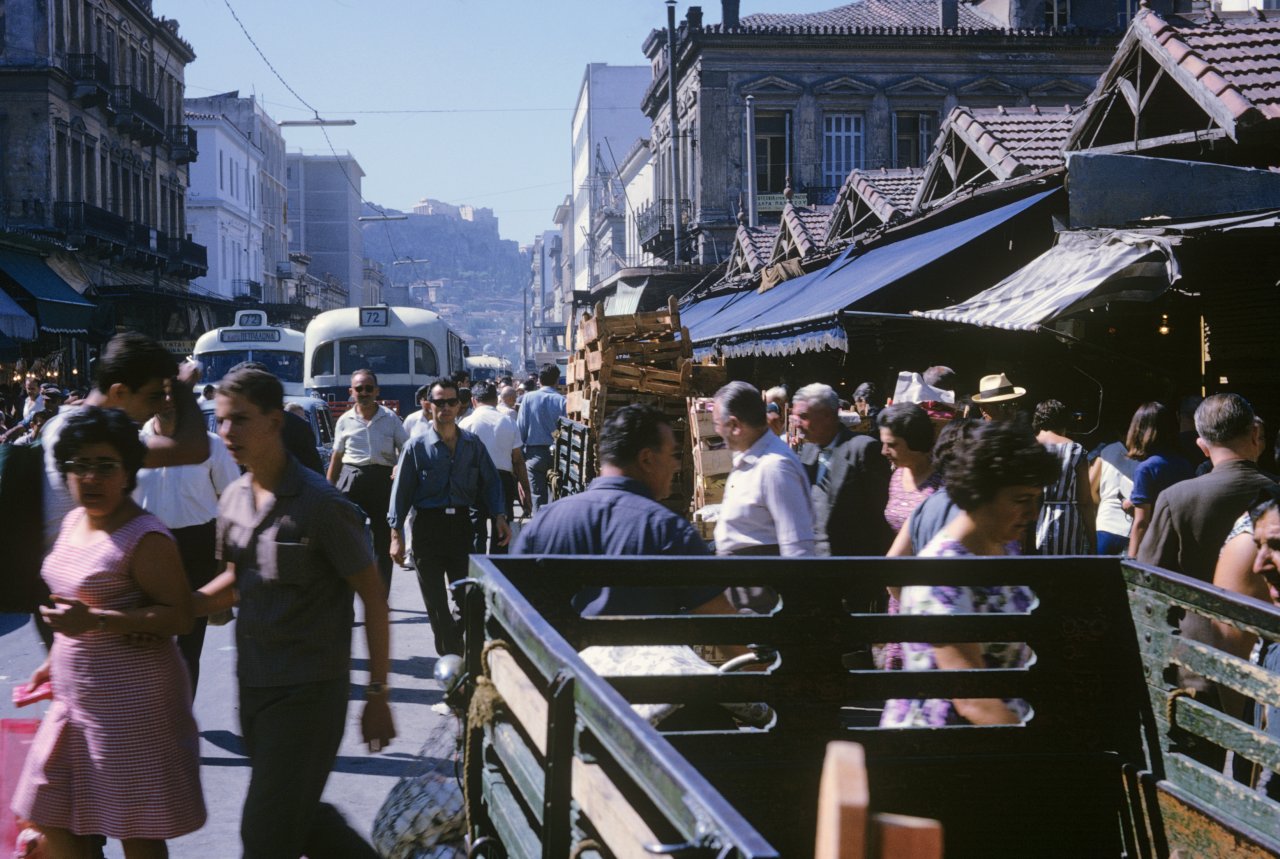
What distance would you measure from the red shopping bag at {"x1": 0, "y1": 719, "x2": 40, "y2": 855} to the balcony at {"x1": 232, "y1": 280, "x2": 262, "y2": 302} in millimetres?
59114

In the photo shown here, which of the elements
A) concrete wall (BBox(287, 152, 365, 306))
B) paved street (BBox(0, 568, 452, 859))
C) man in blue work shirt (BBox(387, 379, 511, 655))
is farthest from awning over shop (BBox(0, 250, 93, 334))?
concrete wall (BBox(287, 152, 365, 306))

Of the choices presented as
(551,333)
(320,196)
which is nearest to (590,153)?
(551,333)

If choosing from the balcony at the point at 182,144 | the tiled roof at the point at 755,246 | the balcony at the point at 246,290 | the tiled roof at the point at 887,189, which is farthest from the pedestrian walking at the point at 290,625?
the balcony at the point at 246,290

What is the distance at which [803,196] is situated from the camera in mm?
40719

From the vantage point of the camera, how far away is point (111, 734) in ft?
12.4

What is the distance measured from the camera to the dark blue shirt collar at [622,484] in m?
4.82

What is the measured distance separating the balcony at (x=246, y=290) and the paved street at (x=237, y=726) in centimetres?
5364

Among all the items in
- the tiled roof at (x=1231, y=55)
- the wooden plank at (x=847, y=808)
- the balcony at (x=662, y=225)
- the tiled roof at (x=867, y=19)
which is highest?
the tiled roof at (x=867, y=19)

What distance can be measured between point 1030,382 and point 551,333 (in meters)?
78.1

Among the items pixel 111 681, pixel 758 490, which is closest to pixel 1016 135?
pixel 758 490

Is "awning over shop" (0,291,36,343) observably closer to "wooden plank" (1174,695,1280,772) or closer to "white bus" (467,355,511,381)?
"wooden plank" (1174,695,1280,772)

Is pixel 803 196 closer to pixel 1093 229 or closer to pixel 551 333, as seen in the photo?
pixel 1093 229

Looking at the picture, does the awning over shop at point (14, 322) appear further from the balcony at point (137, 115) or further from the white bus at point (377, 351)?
the balcony at point (137, 115)

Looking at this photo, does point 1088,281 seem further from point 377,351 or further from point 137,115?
point 137,115
